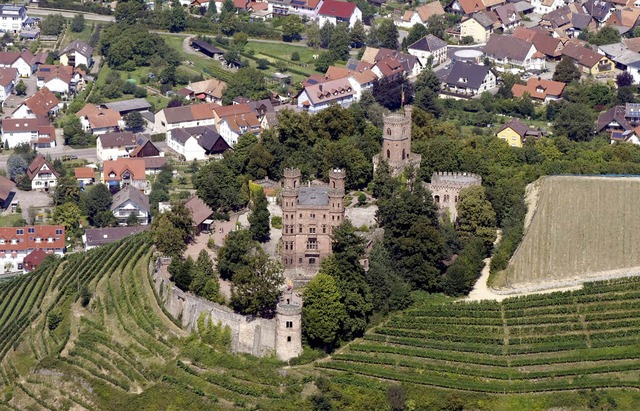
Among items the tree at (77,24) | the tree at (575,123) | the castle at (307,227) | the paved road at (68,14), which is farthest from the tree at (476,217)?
the paved road at (68,14)

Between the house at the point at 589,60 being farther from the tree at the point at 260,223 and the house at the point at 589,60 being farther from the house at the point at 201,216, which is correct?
the tree at the point at 260,223

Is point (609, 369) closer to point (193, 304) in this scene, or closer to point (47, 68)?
point (193, 304)

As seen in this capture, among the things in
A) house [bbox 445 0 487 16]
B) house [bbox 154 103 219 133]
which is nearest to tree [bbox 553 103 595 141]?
house [bbox 154 103 219 133]

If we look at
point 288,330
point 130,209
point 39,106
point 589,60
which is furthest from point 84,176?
point 589,60

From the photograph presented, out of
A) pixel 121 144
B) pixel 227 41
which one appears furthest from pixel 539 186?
pixel 227 41

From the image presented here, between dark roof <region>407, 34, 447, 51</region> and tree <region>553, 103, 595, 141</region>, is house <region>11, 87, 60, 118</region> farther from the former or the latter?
tree <region>553, 103, 595, 141</region>

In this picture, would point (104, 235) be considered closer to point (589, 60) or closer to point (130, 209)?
point (130, 209)
